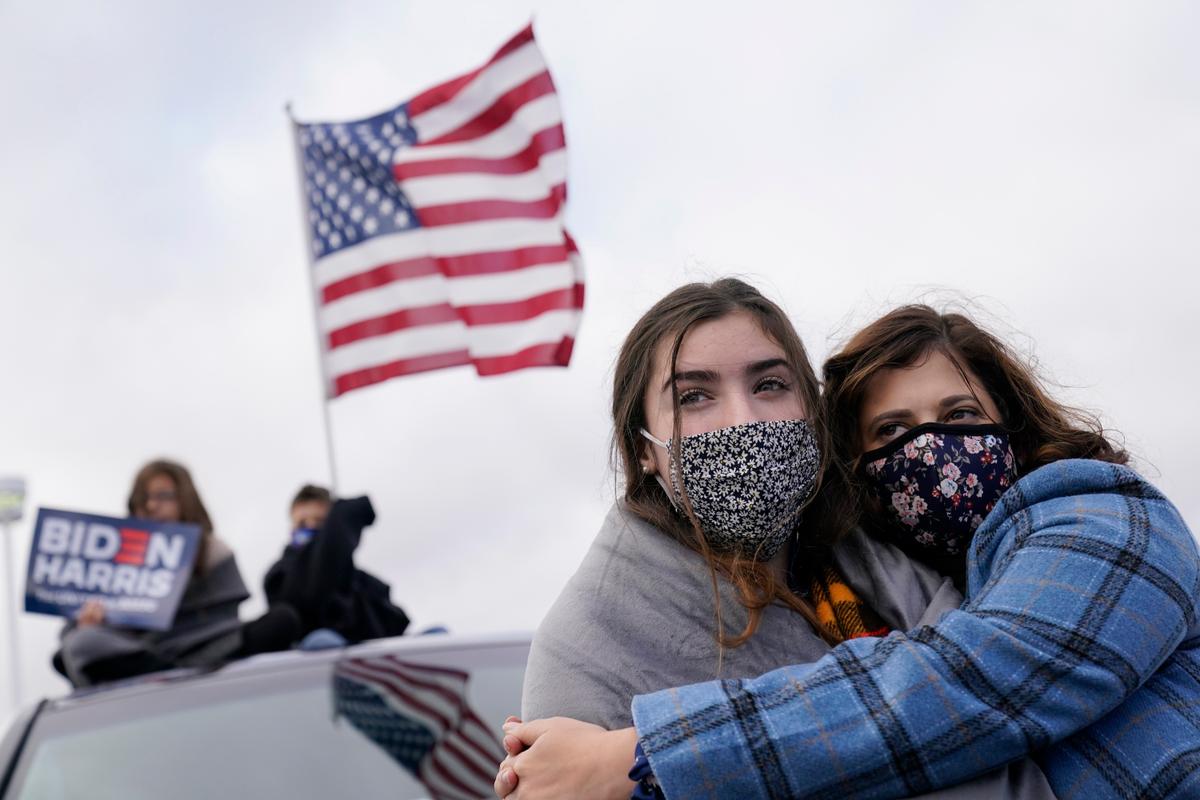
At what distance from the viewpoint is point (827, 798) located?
1564mm

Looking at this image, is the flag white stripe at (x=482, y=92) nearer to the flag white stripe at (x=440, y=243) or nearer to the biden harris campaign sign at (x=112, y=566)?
the flag white stripe at (x=440, y=243)

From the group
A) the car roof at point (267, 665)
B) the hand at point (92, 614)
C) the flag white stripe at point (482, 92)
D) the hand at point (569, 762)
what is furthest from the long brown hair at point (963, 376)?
the flag white stripe at point (482, 92)

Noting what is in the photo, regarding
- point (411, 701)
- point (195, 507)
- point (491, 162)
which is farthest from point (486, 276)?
point (411, 701)

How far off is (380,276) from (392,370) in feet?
2.02

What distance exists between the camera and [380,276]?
7629 millimetres

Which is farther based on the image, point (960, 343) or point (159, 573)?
point (159, 573)

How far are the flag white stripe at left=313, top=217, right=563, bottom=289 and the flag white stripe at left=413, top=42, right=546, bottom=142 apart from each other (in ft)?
2.52

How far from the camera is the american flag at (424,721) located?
290 centimetres

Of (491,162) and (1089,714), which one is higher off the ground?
(491,162)

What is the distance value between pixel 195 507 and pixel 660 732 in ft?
14.4

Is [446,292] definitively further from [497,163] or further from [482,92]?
[482,92]

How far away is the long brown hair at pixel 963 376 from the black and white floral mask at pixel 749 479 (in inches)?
6.4

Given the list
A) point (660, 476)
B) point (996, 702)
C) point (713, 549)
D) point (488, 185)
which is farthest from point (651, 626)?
point (488, 185)

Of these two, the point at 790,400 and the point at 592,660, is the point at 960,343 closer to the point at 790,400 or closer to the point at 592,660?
the point at 790,400
